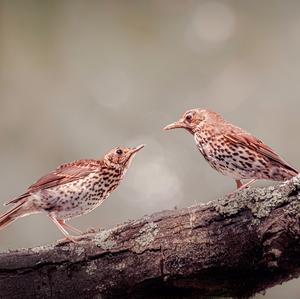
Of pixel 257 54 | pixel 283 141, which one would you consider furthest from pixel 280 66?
pixel 283 141

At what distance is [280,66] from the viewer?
372 inches

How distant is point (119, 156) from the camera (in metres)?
7.36

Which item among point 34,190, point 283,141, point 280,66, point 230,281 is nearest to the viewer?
point 230,281

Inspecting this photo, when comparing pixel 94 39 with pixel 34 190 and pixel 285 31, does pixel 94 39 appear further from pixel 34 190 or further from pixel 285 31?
pixel 34 190

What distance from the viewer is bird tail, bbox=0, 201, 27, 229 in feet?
22.7

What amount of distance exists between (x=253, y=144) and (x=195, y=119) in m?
0.71

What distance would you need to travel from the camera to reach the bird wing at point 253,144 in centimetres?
669

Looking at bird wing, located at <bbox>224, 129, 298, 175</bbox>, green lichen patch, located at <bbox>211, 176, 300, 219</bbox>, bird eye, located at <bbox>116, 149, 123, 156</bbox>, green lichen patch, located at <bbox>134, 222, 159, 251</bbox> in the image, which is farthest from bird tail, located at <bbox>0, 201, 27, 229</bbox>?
green lichen patch, located at <bbox>211, 176, 300, 219</bbox>

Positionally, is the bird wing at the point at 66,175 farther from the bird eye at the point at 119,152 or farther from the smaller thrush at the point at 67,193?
the bird eye at the point at 119,152

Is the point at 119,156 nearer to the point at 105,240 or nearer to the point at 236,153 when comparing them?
the point at 236,153

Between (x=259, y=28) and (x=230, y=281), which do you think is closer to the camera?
(x=230, y=281)

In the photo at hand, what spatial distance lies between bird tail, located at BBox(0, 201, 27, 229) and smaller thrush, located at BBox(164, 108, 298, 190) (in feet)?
4.03

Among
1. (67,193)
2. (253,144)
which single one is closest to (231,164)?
(253,144)

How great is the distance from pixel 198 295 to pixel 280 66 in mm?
4301
